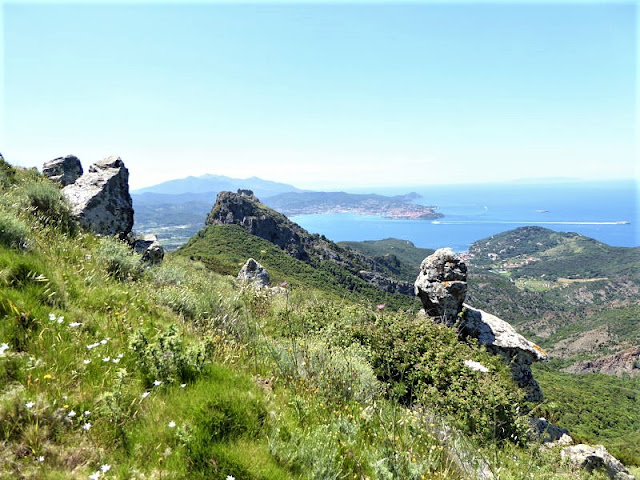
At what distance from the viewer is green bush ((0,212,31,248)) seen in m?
4.95

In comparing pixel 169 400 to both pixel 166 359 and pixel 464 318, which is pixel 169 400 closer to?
pixel 166 359

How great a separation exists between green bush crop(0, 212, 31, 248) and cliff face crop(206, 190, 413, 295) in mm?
134210

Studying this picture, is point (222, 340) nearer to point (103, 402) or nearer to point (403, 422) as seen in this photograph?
point (103, 402)

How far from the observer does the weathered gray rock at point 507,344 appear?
46.2ft

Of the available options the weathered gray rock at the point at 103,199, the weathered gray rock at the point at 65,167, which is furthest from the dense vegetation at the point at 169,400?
the weathered gray rock at the point at 65,167

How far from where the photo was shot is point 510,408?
281 inches

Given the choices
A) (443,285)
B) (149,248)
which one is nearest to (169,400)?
(149,248)

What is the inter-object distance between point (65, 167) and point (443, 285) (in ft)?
74.5

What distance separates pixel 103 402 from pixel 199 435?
0.90 m

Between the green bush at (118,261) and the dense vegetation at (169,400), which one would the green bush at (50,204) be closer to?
the green bush at (118,261)

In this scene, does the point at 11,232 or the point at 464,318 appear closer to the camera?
the point at 11,232

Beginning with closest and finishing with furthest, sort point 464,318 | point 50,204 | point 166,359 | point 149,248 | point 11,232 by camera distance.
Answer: point 166,359, point 11,232, point 50,204, point 149,248, point 464,318

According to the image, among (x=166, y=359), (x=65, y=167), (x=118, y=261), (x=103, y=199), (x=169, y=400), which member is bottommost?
(x=169, y=400)

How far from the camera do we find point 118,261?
270 inches
